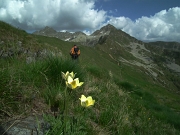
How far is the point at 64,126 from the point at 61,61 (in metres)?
2.37

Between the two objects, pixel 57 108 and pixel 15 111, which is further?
pixel 57 108

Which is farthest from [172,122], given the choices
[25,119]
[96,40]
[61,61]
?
[96,40]

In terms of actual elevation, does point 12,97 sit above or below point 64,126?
above

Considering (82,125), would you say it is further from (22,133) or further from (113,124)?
(113,124)

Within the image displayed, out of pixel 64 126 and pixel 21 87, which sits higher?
pixel 21 87

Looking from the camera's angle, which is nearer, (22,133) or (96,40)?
(22,133)

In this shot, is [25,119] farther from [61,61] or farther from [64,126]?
[61,61]

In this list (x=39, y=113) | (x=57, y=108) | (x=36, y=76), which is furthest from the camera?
(x=36, y=76)

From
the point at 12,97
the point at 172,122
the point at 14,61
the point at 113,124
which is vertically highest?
the point at 14,61

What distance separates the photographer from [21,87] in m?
3.08

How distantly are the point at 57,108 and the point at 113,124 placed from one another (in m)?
1.36

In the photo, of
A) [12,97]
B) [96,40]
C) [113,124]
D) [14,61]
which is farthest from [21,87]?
[96,40]

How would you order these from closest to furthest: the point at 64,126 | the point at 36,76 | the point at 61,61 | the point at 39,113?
the point at 64,126 → the point at 39,113 → the point at 36,76 → the point at 61,61

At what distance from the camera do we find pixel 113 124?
379cm
